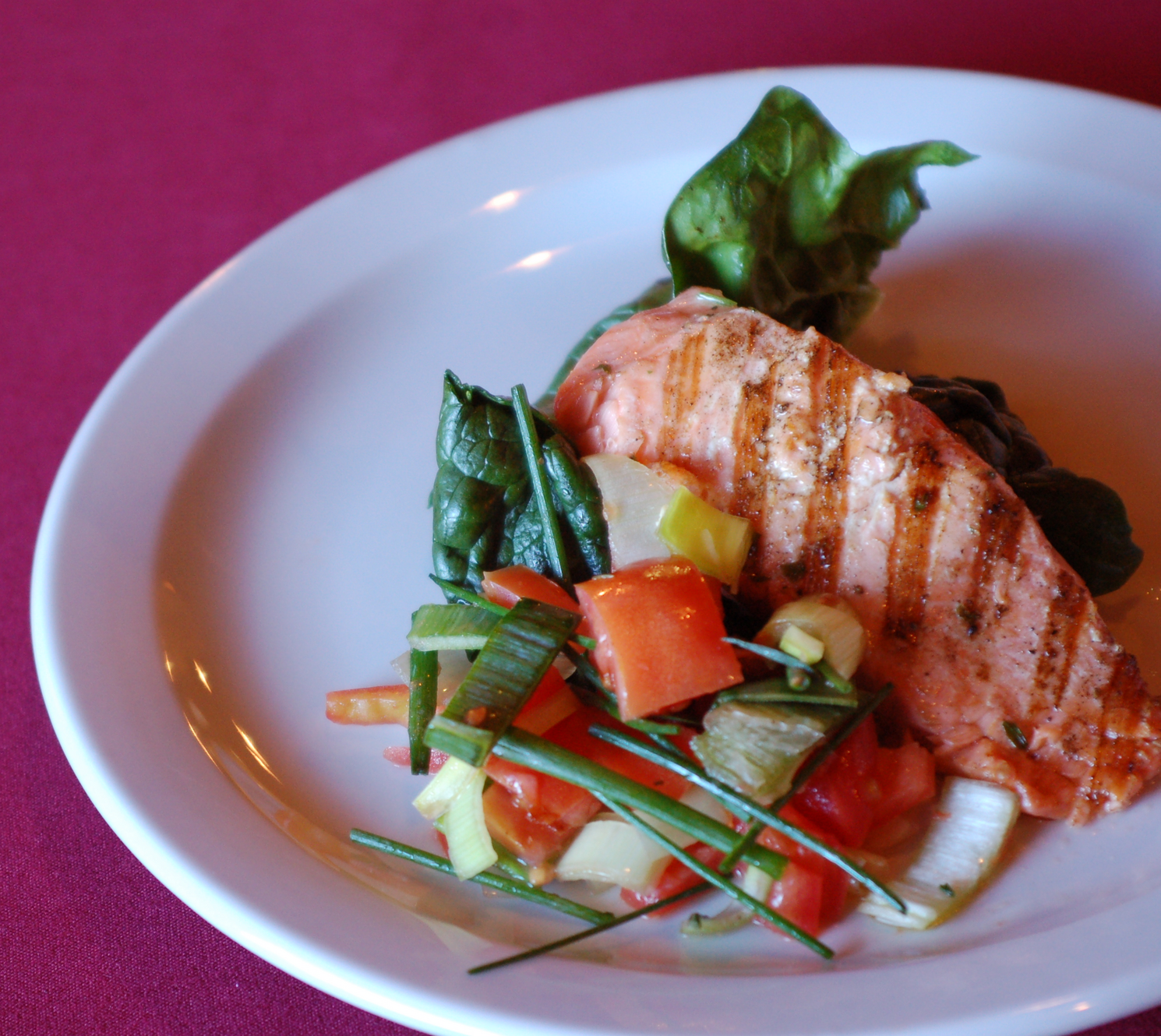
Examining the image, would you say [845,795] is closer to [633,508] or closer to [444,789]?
[633,508]

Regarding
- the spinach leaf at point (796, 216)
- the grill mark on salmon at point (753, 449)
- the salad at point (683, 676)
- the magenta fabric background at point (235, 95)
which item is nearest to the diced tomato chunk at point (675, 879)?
the salad at point (683, 676)

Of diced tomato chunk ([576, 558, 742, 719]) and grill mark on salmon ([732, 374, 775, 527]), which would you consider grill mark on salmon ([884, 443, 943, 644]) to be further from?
diced tomato chunk ([576, 558, 742, 719])

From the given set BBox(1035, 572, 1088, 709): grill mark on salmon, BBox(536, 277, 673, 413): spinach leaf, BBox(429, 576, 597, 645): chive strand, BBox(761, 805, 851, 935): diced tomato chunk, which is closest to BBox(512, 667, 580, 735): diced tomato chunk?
BBox(429, 576, 597, 645): chive strand

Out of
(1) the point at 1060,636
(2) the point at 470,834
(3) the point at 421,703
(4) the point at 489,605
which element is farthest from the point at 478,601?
(1) the point at 1060,636

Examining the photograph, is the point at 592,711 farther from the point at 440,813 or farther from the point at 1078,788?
the point at 1078,788

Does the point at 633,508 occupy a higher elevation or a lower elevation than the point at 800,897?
higher

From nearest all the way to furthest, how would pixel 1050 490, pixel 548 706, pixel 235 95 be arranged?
pixel 548 706, pixel 1050 490, pixel 235 95
